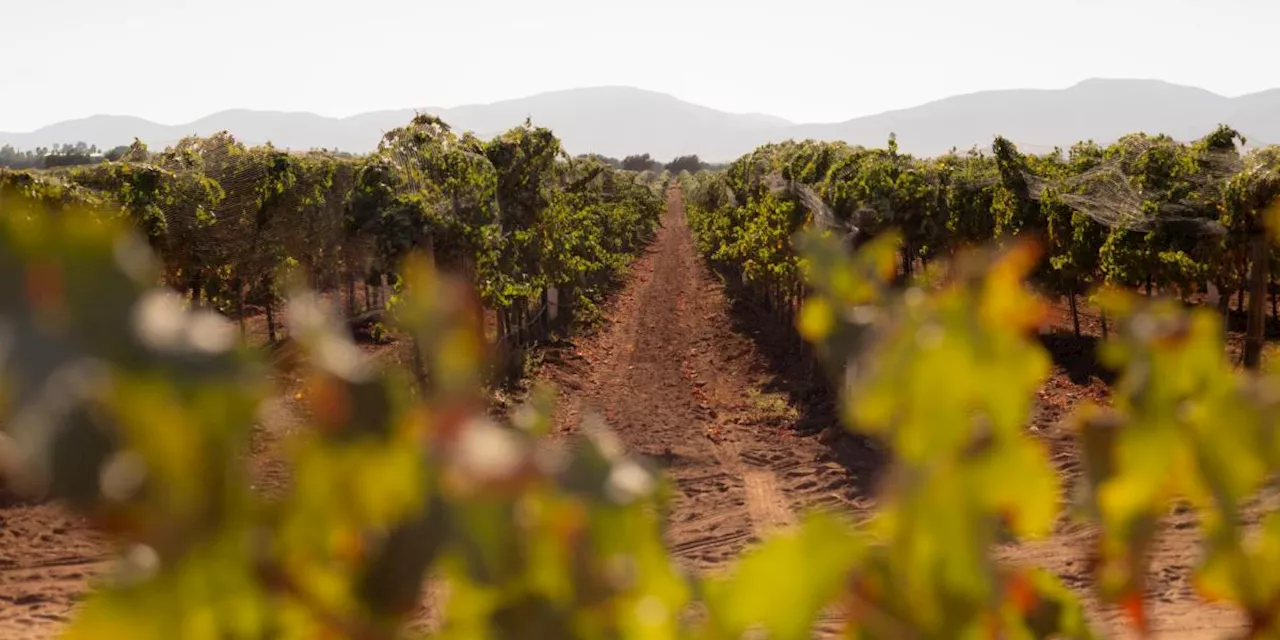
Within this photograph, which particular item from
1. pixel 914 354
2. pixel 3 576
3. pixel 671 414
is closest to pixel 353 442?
pixel 914 354

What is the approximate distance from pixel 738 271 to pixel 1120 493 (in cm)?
3363

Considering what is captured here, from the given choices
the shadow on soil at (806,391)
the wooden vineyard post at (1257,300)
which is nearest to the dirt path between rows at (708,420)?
the shadow on soil at (806,391)

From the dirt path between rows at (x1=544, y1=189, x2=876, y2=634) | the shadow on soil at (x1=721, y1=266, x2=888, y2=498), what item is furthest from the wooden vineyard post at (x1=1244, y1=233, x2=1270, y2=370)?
the dirt path between rows at (x1=544, y1=189, x2=876, y2=634)

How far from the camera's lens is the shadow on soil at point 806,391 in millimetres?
12805

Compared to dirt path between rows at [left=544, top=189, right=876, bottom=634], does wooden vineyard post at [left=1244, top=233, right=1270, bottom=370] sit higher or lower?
higher

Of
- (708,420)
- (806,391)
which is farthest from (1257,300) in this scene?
(708,420)

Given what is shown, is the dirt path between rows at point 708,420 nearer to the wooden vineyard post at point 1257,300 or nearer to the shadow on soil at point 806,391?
the shadow on soil at point 806,391

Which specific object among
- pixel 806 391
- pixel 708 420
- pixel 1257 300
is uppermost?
pixel 1257 300

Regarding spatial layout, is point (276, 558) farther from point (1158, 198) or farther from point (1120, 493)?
point (1158, 198)

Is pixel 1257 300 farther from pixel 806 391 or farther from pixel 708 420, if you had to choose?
pixel 708 420

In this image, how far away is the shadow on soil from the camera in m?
12.8

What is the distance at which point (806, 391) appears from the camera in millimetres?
17281

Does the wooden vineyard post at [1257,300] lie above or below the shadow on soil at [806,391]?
above

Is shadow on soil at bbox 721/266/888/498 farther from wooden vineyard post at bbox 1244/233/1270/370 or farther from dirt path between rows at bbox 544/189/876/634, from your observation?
wooden vineyard post at bbox 1244/233/1270/370
